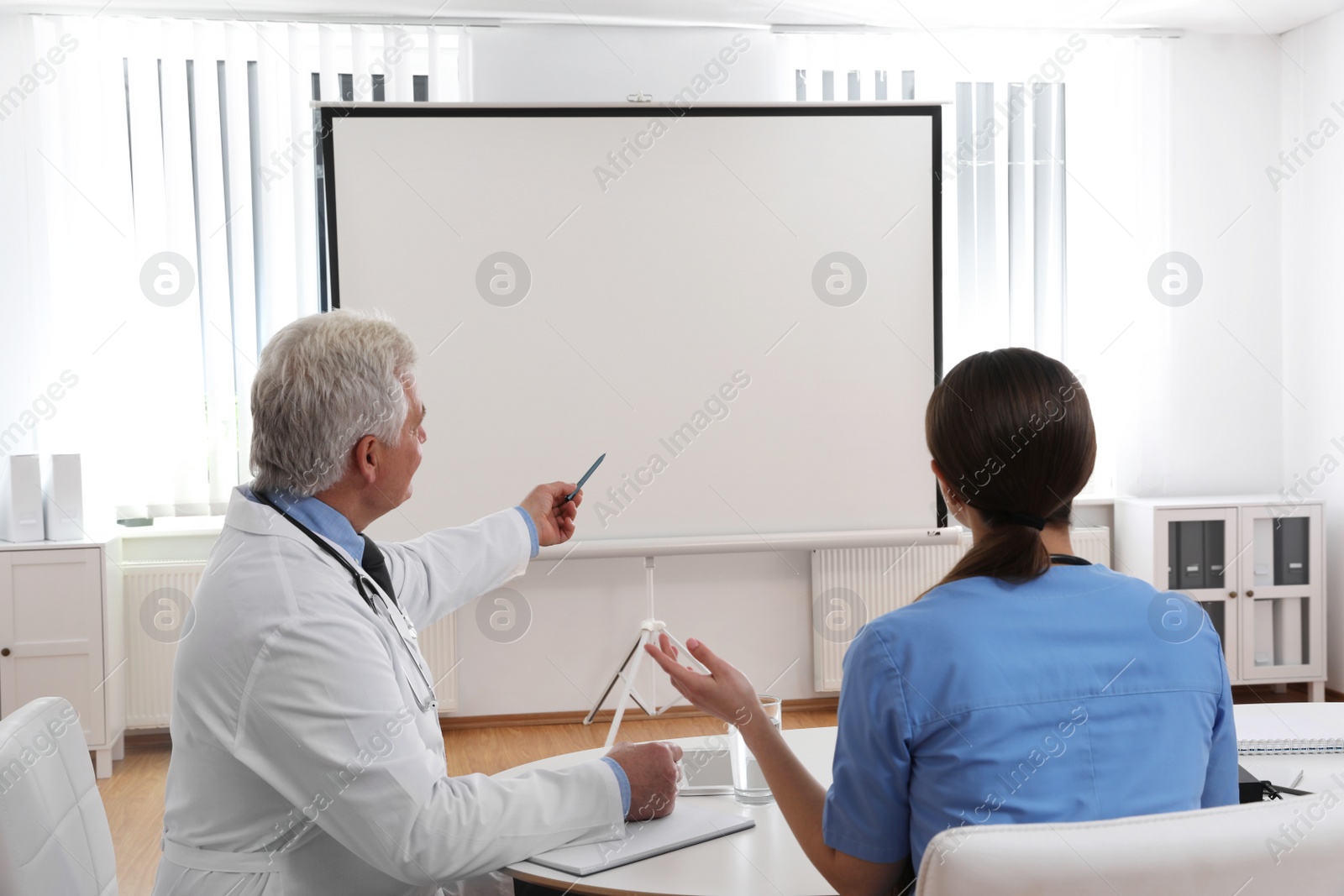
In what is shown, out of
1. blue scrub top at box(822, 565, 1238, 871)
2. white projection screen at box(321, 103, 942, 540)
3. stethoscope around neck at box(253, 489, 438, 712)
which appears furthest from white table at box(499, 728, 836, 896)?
white projection screen at box(321, 103, 942, 540)

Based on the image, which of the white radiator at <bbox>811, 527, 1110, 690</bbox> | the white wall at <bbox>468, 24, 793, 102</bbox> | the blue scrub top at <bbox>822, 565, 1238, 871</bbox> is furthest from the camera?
the white radiator at <bbox>811, 527, 1110, 690</bbox>

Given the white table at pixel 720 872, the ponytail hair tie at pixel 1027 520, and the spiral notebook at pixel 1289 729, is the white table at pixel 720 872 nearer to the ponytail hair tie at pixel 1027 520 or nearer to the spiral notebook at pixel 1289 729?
the ponytail hair tie at pixel 1027 520

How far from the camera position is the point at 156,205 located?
4.09 m

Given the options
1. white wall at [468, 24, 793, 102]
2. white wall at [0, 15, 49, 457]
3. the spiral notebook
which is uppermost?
white wall at [468, 24, 793, 102]

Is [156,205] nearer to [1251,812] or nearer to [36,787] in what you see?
[36,787]

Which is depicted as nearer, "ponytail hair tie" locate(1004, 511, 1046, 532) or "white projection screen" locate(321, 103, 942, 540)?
"ponytail hair tie" locate(1004, 511, 1046, 532)

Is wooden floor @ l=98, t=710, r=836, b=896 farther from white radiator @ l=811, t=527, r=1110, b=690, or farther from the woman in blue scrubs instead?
the woman in blue scrubs

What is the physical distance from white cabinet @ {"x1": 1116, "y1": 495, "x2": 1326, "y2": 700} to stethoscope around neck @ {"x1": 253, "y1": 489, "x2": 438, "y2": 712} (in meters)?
3.64

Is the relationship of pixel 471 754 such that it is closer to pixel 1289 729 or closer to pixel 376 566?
pixel 376 566

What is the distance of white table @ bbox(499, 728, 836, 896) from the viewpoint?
1.18 m

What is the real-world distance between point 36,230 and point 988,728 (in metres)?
4.24

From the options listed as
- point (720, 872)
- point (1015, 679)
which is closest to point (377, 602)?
point (720, 872)

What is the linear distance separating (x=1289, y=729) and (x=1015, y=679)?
1020 mm

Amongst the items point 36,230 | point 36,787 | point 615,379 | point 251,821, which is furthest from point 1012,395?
point 36,230
